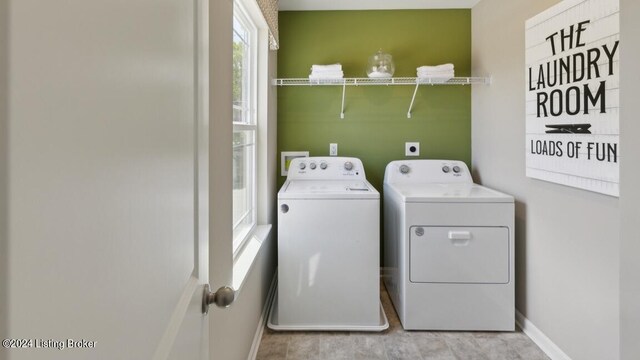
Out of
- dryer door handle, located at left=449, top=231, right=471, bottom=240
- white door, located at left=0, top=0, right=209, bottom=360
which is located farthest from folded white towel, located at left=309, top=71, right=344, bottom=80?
white door, located at left=0, top=0, right=209, bottom=360

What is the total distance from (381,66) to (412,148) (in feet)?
2.30

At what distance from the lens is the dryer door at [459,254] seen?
226cm

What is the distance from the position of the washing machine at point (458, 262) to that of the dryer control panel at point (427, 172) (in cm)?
60

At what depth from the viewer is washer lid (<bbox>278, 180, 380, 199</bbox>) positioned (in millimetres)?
2275

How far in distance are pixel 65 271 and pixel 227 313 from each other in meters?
1.18

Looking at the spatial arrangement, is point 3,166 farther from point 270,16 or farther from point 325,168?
point 325,168

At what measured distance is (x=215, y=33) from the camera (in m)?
1.28

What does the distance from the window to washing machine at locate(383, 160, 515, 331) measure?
98 centimetres

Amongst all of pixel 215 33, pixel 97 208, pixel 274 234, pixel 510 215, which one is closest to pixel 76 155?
pixel 97 208

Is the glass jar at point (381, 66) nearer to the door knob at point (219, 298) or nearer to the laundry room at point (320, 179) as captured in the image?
the laundry room at point (320, 179)

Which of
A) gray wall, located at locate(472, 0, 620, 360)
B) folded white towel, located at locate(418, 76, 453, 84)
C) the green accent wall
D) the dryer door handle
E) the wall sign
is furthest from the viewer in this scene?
the green accent wall

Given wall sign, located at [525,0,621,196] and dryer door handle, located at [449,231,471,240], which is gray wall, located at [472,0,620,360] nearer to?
wall sign, located at [525,0,621,196]

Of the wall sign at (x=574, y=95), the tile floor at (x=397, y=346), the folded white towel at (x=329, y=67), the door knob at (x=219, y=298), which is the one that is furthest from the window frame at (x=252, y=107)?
the wall sign at (x=574, y=95)

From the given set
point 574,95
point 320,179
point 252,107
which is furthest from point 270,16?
point 574,95
